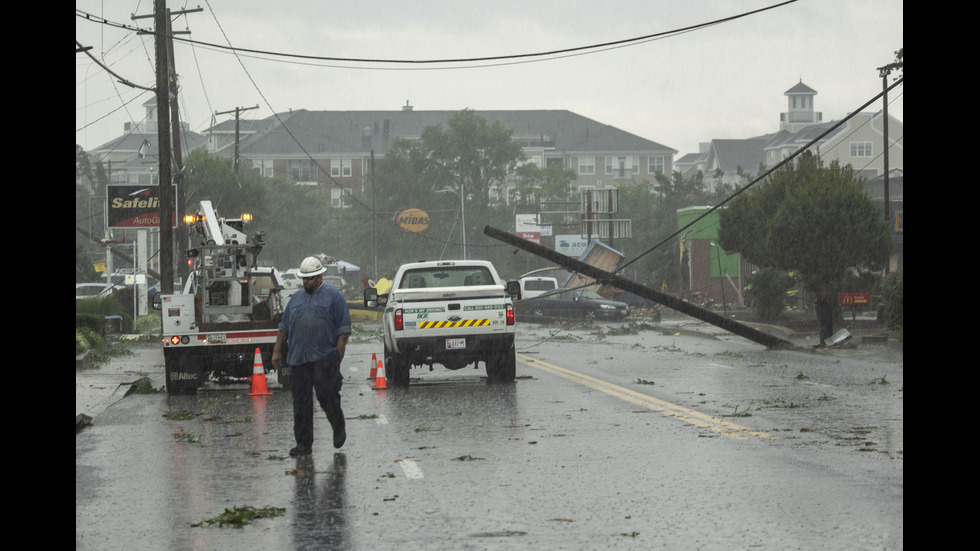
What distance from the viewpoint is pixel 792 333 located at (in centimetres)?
3384

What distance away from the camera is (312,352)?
39.1ft

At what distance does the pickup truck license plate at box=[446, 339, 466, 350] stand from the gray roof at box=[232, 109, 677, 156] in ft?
354

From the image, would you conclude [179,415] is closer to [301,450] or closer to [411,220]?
[301,450]

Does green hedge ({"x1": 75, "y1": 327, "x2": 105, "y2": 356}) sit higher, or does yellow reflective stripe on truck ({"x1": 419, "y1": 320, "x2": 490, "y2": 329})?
yellow reflective stripe on truck ({"x1": 419, "y1": 320, "x2": 490, "y2": 329})

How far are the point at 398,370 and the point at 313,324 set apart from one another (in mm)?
7736

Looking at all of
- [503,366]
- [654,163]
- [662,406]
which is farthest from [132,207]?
[654,163]

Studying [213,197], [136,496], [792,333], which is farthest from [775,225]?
[213,197]

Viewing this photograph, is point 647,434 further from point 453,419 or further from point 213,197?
point 213,197

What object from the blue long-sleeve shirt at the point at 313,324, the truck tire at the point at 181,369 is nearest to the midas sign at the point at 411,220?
the truck tire at the point at 181,369

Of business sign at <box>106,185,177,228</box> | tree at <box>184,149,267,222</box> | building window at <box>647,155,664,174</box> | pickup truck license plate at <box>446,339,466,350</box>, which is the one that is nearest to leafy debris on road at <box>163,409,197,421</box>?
pickup truck license plate at <box>446,339,466,350</box>

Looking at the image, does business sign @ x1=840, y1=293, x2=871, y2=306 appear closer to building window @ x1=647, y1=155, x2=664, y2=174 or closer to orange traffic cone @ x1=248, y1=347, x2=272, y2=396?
orange traffic cone @ x1=248, y1=347, x2=272, y2=396

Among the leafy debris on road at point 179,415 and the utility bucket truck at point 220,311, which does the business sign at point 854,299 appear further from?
the leafy debris on road at point 179,415

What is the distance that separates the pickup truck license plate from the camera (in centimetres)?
1906
